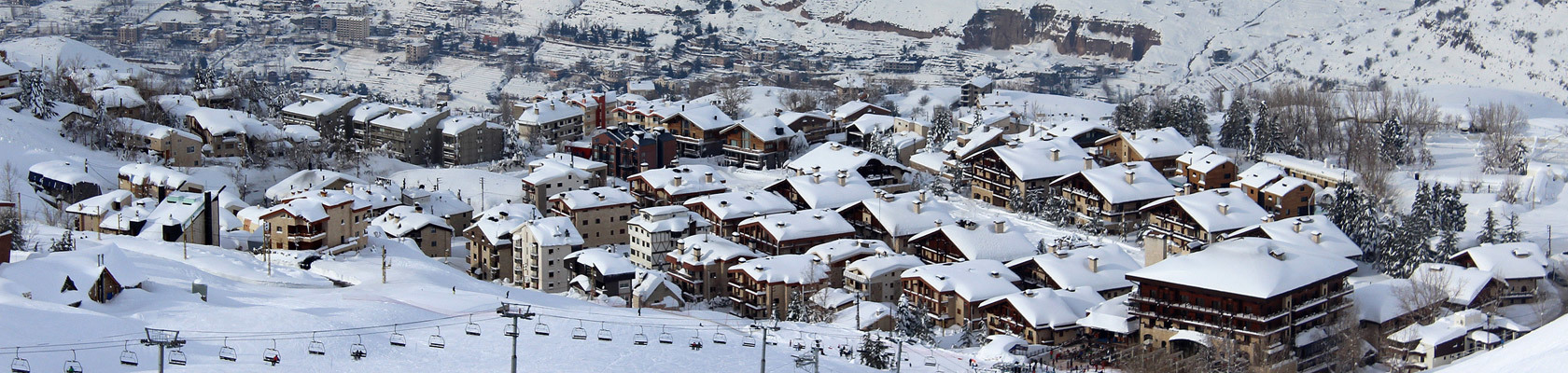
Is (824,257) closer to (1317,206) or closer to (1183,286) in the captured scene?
(1183,286)

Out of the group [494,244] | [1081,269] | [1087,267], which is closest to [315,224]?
[494,244]

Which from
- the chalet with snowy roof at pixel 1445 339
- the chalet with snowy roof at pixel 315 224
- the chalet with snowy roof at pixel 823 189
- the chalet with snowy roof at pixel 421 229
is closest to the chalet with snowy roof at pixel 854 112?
the chalet with snowy roof at pixel 823 189

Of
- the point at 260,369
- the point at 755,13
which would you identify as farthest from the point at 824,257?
the point at 755,13

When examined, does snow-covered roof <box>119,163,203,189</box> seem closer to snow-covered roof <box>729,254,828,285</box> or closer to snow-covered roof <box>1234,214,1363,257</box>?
snow-covered roof <box>729,254,828,285</box>

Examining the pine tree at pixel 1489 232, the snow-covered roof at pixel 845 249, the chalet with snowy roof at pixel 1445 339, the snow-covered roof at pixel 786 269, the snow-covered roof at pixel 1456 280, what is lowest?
the chalet with snowy roof at pixel 1445 339

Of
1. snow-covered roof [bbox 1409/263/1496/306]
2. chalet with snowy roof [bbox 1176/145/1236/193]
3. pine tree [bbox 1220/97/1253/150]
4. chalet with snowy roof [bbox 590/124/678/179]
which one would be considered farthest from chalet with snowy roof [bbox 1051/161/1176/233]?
chalet with snowy roof [bbox 590/124/678/179]

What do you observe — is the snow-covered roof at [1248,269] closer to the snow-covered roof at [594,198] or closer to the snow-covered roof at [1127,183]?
the snow-covered roof at [1127,183]
